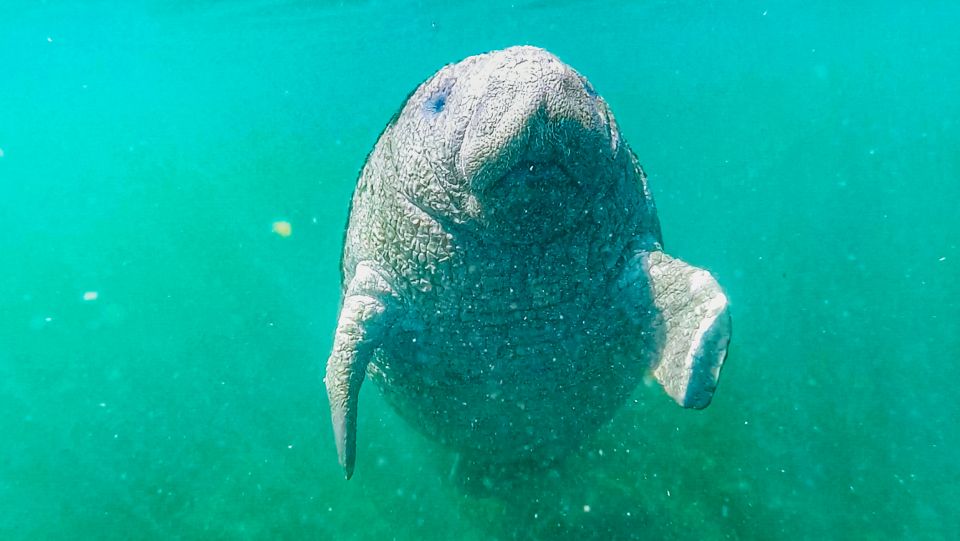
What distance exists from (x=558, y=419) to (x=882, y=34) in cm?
6078

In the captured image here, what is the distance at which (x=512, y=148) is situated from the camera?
108 inches

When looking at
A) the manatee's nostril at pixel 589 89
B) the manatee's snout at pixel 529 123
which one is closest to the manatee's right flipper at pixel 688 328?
the manatee's snout at pixel 529 123

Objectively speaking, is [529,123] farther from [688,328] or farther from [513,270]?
[688,328]

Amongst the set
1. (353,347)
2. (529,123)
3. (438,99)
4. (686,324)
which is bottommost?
(353,347)

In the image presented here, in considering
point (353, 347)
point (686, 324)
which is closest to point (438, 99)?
point (353, 347)

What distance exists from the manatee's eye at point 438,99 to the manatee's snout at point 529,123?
30cm

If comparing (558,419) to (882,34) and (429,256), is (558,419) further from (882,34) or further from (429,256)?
(882,34)

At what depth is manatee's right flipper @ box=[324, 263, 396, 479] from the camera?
3.73m

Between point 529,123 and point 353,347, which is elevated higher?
point 529,123

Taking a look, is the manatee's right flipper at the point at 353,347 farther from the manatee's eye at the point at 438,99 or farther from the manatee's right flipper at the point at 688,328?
the manatee's right flipper at the point at 688,328

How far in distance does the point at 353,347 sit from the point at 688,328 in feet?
6.41

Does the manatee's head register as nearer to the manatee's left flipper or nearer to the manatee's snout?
the manatee's snout

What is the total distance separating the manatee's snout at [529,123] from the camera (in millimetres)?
2744

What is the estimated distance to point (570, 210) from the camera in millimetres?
3217
